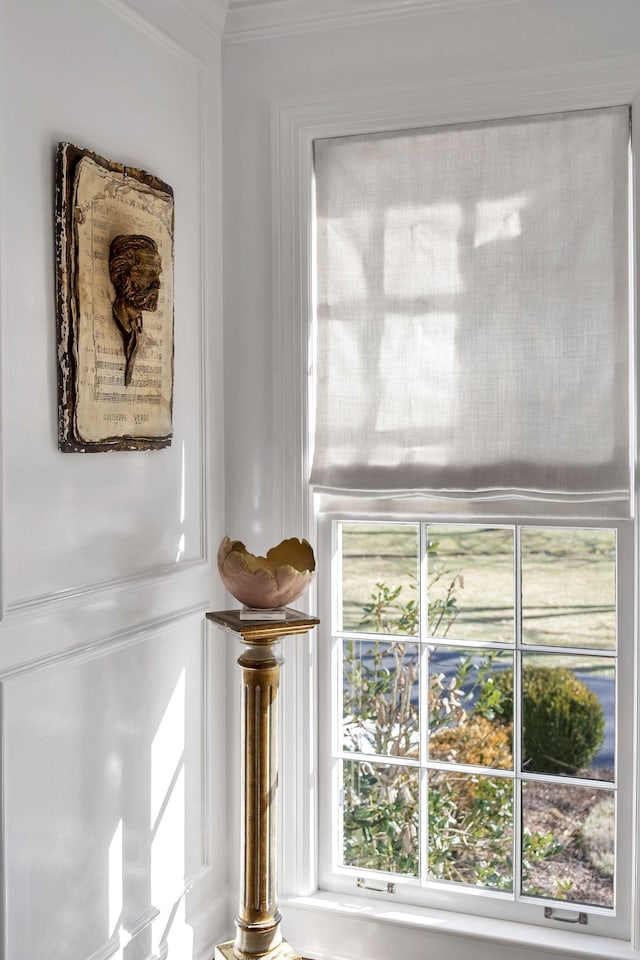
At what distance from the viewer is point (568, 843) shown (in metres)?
2.41

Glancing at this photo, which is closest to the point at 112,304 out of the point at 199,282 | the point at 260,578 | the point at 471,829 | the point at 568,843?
the point at 199,282

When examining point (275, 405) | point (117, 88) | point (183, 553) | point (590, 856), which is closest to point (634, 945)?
point (590, 856)

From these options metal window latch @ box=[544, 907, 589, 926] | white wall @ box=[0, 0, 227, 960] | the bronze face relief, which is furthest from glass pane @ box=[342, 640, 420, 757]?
the bronze face relief

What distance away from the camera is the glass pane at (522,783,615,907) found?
2373mm

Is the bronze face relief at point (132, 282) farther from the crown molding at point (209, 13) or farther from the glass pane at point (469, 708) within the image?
the glass pane at point (469, 708)

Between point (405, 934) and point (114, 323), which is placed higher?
point (114, 323)

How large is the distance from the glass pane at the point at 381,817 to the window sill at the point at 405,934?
0.11 meters

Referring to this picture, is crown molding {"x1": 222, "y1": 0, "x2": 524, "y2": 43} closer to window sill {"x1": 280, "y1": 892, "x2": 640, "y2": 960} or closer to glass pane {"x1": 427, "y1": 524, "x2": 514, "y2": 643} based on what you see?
glass pane {"x1": 427, "y1": 524, "x2": 514, "y2": 643}

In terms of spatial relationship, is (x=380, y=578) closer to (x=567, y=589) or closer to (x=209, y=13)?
(x=567, y=589)

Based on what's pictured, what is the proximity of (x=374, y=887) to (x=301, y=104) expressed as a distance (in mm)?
2218

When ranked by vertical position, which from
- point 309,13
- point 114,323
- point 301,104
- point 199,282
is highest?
point 309,13

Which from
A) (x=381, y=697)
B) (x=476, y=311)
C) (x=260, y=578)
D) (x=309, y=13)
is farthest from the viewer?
(x=381, y=697)

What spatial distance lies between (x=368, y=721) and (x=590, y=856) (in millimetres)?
690

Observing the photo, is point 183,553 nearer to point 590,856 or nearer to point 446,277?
point 446,277
